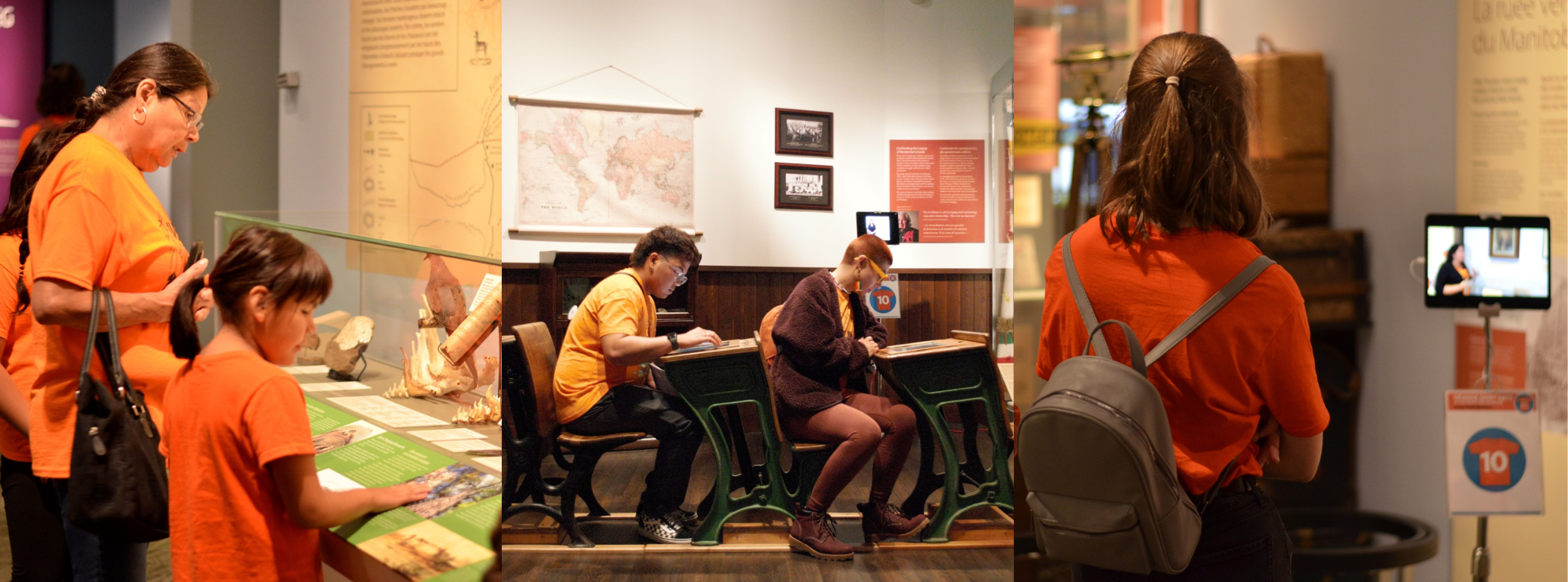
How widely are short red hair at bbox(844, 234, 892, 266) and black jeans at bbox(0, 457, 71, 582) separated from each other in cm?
180

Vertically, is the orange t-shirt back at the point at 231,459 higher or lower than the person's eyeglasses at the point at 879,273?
lower

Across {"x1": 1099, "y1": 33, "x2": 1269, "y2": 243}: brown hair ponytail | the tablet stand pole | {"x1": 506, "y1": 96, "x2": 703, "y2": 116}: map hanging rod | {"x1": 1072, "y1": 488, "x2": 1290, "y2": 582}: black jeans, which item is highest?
{"x1": 506, "y1": 96, "x2": 703, "y2": 116}: map hanging rod

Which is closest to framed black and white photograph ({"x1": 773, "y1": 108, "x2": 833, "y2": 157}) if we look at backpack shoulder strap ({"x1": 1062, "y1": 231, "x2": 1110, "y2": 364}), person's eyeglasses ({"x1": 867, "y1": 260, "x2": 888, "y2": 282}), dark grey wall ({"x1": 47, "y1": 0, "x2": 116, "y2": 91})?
person's eyeglasses ({"x1": 867, "y1": 260, "x2": 888, "y2": 282})

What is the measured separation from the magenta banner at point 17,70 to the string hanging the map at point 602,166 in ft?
16.7

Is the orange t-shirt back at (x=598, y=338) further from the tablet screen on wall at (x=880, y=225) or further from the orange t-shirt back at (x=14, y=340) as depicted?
the orange t-shirt back at (x=14, y=340)

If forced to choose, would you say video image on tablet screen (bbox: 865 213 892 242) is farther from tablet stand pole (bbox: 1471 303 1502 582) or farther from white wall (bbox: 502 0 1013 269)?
tablet stand pole (bbox: 1471 303 1502 582)

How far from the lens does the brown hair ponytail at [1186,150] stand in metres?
1.42

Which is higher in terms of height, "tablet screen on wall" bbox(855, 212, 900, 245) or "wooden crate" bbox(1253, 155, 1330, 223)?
"wooden crate" bbox(1253, 155, 1330, 223)

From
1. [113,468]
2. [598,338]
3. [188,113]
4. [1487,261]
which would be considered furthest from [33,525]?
[1487,261]

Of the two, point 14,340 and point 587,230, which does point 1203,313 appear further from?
point 14,340

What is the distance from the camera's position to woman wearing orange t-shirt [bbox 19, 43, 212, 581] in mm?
1681

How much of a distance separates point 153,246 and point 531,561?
41.4 inches

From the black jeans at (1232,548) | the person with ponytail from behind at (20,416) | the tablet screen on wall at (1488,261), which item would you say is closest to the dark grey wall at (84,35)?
the person with ponytail from behind at (20,416)

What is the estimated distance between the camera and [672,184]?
6.89 feet
